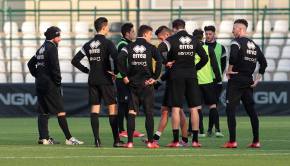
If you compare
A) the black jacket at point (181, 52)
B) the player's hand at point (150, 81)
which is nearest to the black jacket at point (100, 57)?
the player's hand at point (150, 81)

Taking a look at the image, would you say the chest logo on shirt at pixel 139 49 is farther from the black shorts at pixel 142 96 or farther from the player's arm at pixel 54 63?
the player's arm at pixel 54 63

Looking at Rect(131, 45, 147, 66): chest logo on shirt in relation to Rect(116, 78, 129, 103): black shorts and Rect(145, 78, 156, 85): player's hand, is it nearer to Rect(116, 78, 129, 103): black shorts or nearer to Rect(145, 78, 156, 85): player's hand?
Rect(145, 78, 156, 85): player's hand

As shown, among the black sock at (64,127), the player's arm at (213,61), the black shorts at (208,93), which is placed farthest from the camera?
the black shorts at (208,93)

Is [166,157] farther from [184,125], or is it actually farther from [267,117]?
[267,117]

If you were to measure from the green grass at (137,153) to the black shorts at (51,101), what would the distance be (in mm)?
694

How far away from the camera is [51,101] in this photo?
62.1 ft

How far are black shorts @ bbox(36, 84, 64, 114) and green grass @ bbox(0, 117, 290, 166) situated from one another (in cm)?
69

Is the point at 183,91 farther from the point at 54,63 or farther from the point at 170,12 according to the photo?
the point at 170,12

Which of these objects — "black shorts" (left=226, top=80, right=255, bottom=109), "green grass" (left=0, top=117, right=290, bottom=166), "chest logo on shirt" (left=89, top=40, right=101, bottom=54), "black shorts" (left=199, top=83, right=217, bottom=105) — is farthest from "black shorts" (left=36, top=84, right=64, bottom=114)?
"black shorts" (left=199, top=83, right=217, bottom=105)

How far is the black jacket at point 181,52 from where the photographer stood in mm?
17703

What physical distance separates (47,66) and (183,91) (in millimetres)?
2793

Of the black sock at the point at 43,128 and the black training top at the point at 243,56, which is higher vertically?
the black training top at the point at 243,56

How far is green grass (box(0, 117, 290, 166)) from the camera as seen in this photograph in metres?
14.6

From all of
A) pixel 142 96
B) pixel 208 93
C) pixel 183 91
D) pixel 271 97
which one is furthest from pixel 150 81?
pixel 271 97
